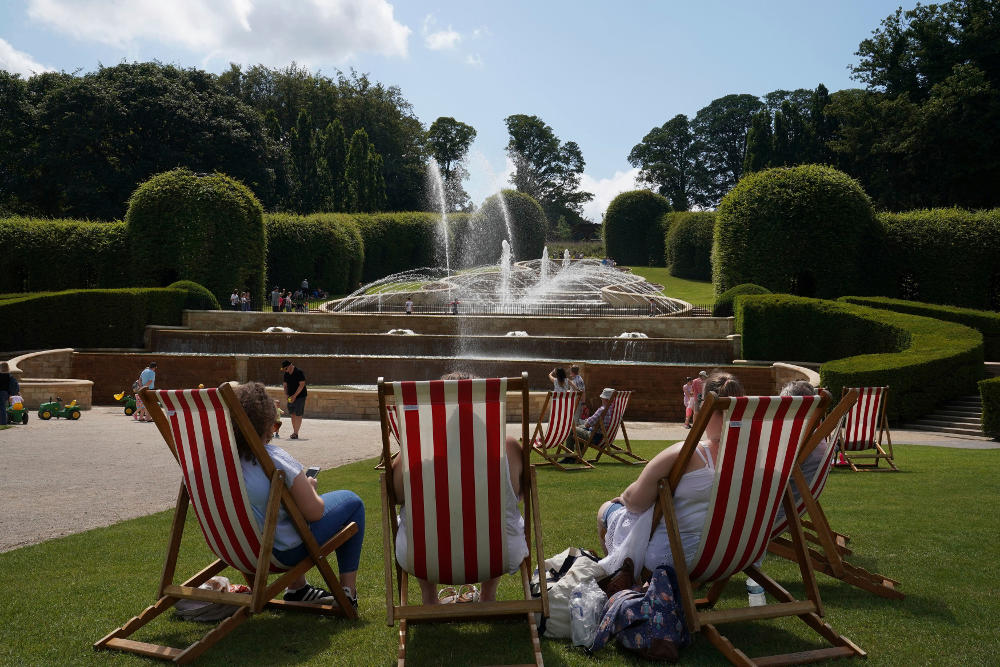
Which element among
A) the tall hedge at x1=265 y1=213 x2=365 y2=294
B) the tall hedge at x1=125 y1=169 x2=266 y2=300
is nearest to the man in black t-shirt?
the tall hedge at x1=125 y1=169 x2=266 y2=300

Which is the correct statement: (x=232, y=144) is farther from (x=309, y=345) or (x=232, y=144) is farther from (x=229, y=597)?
(x=229, y=597)

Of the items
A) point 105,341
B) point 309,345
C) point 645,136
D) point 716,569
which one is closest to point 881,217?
point 309,345

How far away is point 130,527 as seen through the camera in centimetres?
587

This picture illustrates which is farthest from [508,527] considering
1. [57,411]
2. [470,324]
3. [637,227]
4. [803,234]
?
[637,227]

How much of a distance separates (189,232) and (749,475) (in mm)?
29090

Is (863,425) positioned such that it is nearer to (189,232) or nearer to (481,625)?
(481,625)

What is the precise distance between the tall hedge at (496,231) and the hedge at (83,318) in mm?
30202

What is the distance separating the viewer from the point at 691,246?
49.0 m

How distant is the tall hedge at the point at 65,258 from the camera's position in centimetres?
2941

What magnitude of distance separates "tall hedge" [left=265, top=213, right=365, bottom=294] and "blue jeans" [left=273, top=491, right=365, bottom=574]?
37214mm

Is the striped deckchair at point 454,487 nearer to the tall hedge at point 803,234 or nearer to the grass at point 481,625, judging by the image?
the grass at point 481,625

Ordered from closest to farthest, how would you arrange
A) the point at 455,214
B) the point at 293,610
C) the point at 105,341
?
1. the point at 293,610
2. the point at 105,341
3. the point at 455,214

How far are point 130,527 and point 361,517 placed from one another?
3.00 meters

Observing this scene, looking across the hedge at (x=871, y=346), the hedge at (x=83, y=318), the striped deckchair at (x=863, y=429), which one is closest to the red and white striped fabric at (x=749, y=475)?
the striped deckchair at (x=863, y=429)
